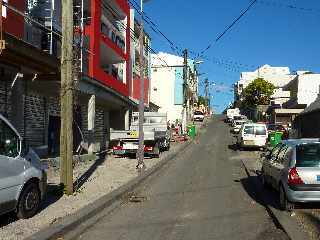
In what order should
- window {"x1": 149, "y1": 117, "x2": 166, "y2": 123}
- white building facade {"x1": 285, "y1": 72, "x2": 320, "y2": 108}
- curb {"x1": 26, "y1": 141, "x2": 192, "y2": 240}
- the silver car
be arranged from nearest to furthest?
curb {"x1": 26, "y1": 141, "x2": 192, "y2": 240} < the silver car < window {"x1": 149, "y1": 117, "x2": 166, "y2": 123} < white building facade {"x1": 285, "y1": 72, "x2": 320, "y2": 108}

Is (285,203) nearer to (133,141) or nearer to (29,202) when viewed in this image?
(29,202)

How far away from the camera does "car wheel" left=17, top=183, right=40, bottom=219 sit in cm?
978

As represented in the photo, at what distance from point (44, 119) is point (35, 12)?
4702mm

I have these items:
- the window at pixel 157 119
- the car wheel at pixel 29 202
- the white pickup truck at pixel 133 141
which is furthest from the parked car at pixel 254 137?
the car wheel at pixel 29 202

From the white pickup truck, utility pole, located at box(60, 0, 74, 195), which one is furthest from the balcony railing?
utility pole, located at box(60, 0, 74, 195)

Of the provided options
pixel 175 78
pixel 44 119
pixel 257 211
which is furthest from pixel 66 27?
pixel 175 78

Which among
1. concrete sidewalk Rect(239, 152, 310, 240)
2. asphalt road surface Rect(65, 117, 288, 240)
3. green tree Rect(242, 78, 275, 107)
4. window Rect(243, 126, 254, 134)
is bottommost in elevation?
asphalt road surface Rect(65, 117, 288, 240)

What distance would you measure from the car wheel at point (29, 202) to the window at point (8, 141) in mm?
813

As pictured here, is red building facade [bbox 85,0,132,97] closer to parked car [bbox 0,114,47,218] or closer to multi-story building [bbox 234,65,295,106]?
parked car [bbox 0,114,47,218]

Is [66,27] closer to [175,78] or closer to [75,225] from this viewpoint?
[75,225]

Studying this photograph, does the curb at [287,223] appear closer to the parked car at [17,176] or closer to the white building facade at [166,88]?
the parked car at [17,176]

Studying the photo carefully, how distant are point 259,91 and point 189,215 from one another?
269ft

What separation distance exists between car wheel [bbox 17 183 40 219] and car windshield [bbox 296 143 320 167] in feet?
17.7

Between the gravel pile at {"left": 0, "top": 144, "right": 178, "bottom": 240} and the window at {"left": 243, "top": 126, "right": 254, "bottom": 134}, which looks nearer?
the gravel pile at {"left": 0, "top": 144, "right": 178, "bottom": 240}
